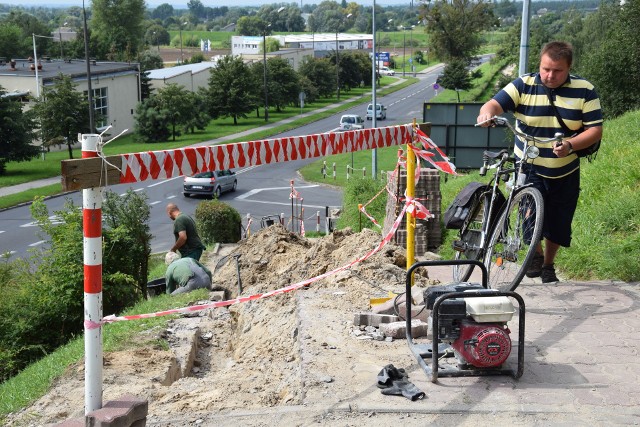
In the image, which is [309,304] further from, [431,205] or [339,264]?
[431,205]

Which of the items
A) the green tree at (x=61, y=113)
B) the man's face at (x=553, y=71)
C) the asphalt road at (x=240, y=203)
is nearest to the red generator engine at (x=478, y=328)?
the man's face at (x=553, y=71)

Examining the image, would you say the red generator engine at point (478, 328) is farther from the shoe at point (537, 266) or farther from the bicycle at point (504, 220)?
the shoe at point (537, 266)

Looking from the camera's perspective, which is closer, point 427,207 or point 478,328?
point 478,328

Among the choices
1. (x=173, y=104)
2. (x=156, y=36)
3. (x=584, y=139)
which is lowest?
(x=173, y=104)

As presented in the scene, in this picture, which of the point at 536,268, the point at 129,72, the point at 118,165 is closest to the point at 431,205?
the point at 536,268

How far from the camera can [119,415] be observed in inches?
179

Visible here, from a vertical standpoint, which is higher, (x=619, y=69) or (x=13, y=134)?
(x=619, y=69)

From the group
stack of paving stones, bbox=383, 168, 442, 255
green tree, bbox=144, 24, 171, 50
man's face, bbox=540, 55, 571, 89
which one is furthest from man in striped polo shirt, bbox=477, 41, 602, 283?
green tree, bbox=144, 24, 171, 50

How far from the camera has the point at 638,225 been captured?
28.3ft

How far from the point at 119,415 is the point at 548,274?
4.26m

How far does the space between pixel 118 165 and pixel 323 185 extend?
112 ft

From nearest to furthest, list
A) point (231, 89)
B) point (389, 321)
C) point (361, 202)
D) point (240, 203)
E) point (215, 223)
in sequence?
1. point (389, 321)
2. point (361, 202)
3. point (215, 223)
4. point (240, 203)
5. point (231, 89)

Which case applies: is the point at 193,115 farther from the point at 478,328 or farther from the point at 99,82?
the point at 478,328

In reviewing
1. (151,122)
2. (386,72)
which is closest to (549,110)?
(151,122)
